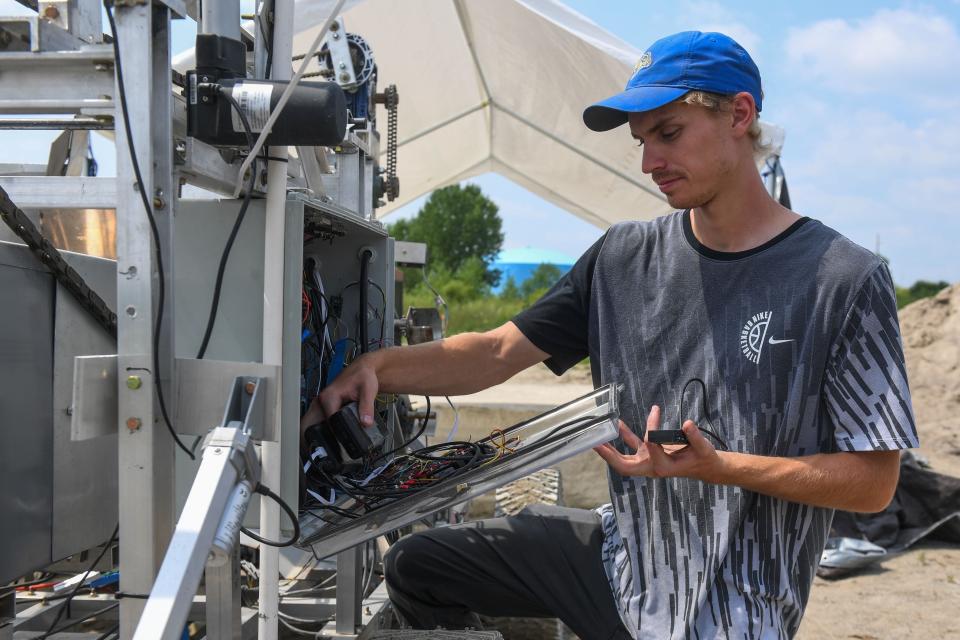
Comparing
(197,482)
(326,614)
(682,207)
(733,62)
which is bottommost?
(326,614)

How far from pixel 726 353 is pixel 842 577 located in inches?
150

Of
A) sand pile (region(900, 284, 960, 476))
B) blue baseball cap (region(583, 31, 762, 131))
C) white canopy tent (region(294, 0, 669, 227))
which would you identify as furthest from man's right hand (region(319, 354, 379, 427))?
sand pile (region(900, 284, 960, 476))

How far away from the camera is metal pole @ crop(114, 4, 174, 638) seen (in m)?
1.33

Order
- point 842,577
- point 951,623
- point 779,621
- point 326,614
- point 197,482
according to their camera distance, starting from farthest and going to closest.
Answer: point 842,577 < point 951,623 < point 326,614 < point 779,621 < point 197,482

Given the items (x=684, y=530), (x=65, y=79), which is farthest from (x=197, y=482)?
(x=684, y=530)

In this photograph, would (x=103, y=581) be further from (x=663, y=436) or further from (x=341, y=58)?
(x=341, y=58)

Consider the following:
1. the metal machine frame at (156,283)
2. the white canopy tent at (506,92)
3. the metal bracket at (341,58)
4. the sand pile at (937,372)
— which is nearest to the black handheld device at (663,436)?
the metal machine frame at (156,283)

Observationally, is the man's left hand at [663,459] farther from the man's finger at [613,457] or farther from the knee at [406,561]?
the knee at [406,561]

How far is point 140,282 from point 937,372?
978 cm

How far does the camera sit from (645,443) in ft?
5.24

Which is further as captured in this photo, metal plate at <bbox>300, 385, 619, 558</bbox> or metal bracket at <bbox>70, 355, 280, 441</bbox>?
metal plate at <bbox>300, 385, 619, 558</bbox>

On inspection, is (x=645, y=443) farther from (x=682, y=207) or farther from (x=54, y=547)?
(x=54, y=547)

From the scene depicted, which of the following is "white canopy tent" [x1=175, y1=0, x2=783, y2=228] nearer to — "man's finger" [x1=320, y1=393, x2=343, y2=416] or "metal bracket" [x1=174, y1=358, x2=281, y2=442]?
"man's finger" [x1=320, y1=393, x2=343, y2=416]

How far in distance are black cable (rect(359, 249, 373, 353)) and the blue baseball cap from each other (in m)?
0.77
